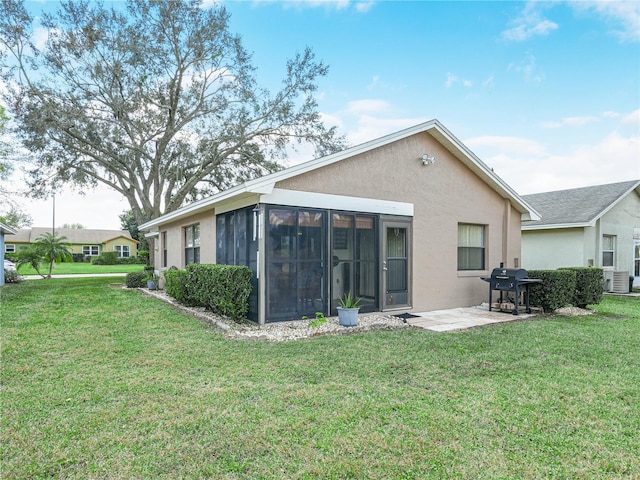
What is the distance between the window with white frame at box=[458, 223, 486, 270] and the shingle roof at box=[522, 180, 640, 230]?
5255 millimetres

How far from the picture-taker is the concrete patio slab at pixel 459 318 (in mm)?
7441

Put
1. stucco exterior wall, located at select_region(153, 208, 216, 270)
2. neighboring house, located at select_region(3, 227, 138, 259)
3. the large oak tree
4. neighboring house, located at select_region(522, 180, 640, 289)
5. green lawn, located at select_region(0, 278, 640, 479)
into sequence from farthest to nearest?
neighboring house, located at select_region(3, 227, 138, 259)
the large oak tree
neighboring house, located at select_region(522, 180, 640, 289)
stucco exterior wall, located at select_region(153, 208, 216, 270)
green lawn, located at select_region(0, 278, 640, 479)

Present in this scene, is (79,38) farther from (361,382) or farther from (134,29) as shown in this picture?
(361,382)

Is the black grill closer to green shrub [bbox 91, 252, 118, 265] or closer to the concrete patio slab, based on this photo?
the concrete patio slab

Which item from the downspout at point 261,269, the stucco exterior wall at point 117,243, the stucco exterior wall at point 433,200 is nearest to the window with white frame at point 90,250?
the stucco exterior wall at point 117,243

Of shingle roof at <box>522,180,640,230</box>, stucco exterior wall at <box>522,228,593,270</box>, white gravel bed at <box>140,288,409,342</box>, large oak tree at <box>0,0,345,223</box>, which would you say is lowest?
white gravel bed at <box>140,288,409,342</box>

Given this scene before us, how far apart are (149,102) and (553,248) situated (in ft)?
63.9

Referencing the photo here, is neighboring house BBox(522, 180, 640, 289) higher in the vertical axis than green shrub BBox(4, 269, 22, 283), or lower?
higher

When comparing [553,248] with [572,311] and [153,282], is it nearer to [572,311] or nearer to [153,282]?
[572,311]

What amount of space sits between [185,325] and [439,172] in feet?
22.9

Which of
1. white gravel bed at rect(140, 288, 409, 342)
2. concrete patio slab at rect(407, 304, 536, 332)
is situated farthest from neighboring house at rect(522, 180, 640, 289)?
white gravel bed at rect(140, 288, 409, 342)

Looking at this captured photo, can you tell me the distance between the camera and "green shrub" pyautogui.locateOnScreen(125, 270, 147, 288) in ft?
52.5

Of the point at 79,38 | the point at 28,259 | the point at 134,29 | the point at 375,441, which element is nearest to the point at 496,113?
the point at 375,441

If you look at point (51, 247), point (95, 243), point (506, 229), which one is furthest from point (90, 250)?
point (506, 229)
